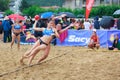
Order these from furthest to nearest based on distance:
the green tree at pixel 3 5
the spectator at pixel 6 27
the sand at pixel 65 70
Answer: the green tree at pixel 3 5
the spectator at pixel 6 27
the sand at pixel 65 70

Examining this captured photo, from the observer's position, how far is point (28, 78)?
9562 millimetres

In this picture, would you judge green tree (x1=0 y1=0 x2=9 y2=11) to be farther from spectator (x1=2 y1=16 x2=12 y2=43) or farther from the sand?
the sand

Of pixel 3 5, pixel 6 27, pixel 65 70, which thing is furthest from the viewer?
pixel 3 5

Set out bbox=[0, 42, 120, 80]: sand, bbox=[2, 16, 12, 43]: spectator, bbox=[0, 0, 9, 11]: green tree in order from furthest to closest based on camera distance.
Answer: bbox=[0, 0, 9, 11]: green tree → bbox=[2, 16, 12, 43]: spectator → bbox=[0, 42, 120, 80]: sand

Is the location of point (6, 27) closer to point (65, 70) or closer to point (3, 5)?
point (65, 70)

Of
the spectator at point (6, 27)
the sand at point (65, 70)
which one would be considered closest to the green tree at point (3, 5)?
the spectator at point (6, 27)

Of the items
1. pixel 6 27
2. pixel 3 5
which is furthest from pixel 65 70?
pixel 3 5

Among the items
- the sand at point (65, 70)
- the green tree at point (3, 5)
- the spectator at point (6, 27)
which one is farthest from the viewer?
the green tree at point (3, 5)

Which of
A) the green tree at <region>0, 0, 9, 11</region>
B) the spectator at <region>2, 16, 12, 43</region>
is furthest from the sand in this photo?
the green tree at <region>0, 0, 9, 11</region>

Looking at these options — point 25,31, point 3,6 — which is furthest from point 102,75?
point 3,6

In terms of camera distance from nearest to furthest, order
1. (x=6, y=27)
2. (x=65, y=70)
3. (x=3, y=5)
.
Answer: (x=65, y=70) < (x=6, y=27) < (x=3, y=5)

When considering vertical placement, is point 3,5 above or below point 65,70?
below

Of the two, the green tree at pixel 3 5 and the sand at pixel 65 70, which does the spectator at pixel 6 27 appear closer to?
the sand at pixel 65 70

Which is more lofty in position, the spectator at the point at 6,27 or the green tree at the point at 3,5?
the spectator at the point at 6,27
